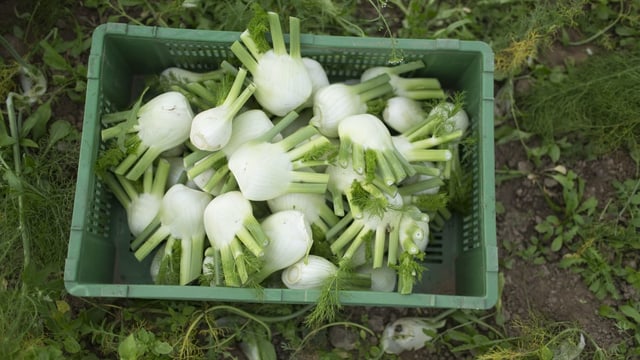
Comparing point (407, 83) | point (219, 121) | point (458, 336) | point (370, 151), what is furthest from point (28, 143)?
point (458, 336)

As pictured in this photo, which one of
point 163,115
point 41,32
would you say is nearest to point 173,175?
point 163,115

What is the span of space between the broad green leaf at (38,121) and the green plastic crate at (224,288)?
28cm

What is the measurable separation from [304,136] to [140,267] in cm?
76

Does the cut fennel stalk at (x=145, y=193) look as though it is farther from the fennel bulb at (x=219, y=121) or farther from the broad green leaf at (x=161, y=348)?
the broad green leaf at (x=161, y=348)

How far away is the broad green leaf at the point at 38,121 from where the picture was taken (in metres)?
2.19

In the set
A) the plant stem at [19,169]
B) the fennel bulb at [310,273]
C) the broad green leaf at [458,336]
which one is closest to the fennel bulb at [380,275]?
the fennel bulb at [310,273]

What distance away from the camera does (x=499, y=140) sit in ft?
7.91

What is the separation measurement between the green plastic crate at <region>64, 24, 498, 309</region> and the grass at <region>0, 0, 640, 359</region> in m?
0.13

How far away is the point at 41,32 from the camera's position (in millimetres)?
2381

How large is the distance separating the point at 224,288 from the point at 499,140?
1.18m

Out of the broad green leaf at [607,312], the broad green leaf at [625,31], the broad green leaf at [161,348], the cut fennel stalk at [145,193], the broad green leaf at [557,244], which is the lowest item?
the broad green leaf at [607,312]

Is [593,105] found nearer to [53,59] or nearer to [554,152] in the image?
[554,152]

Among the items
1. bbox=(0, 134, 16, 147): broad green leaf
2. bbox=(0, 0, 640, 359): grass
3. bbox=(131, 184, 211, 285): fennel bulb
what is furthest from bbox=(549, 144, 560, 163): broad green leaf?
bbox=(0, 134, 16, 147): broad green leaf

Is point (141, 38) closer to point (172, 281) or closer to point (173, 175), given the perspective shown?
point (173, 175)
